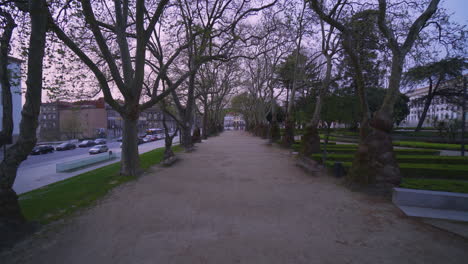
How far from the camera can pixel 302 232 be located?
4320mm

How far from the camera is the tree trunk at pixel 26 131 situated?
4207mm

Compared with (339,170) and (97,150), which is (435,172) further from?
(97,150)

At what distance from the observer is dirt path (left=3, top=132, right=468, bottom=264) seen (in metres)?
3.55

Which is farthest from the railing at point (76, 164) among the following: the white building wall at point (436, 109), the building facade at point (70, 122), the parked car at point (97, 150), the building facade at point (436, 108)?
the white building wall at point (436, 109)

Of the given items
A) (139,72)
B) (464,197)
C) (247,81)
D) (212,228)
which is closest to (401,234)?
(464,197)

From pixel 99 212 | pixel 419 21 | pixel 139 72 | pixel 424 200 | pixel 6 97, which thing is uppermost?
pixel 419 21

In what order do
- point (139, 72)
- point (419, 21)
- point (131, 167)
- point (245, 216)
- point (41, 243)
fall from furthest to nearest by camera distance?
point (131, 167) < point (139, 72) < point (419, 21) < point (245, 216) < point (41, 243)

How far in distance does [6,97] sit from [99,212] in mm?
3012

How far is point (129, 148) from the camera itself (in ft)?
30.9

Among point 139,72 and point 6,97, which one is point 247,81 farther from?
point 6,97

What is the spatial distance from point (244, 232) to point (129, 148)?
22.4 feet

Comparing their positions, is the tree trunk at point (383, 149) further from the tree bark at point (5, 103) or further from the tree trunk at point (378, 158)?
the tree bark at point (5, 103)

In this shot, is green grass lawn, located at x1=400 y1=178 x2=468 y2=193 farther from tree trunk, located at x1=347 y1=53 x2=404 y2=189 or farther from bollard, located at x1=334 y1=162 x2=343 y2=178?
bollard, located at x1=334 y1=162 x2=343 y2=178

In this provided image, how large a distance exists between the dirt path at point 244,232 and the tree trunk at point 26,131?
2.21 feet
